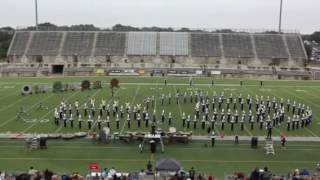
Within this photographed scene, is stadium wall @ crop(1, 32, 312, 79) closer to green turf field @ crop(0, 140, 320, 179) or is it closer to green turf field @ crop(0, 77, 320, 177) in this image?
green turf field @ crop(0, 77, 320, 177)

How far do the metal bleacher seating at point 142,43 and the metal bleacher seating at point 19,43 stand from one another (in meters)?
12.5

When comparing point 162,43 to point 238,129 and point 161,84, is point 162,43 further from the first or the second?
point 238,129

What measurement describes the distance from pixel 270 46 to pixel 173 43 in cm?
1177

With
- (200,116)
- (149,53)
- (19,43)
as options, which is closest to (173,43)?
(149,53)

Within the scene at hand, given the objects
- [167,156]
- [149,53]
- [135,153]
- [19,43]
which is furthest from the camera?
[19,43]

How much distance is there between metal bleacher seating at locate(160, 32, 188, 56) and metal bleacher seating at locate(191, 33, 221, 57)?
3.30 feet

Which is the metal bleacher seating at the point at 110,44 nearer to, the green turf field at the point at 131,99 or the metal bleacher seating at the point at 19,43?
the metal bleacher seating at the point at 19,43

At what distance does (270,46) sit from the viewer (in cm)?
6612

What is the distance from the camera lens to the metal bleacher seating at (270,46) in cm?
6384

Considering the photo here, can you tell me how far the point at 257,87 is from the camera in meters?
42.2

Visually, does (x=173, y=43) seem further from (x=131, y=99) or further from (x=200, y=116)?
(x=200, y=116)

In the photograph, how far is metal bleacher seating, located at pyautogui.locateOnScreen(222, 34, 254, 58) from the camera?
64250mm

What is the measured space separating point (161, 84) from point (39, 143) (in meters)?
25.3

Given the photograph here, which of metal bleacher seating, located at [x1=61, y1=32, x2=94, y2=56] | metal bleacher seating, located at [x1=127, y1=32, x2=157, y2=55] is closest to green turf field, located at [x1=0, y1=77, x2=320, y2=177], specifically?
metal bleacher seating, located at [x1=61, y1=32, x2=94, y2=56]
